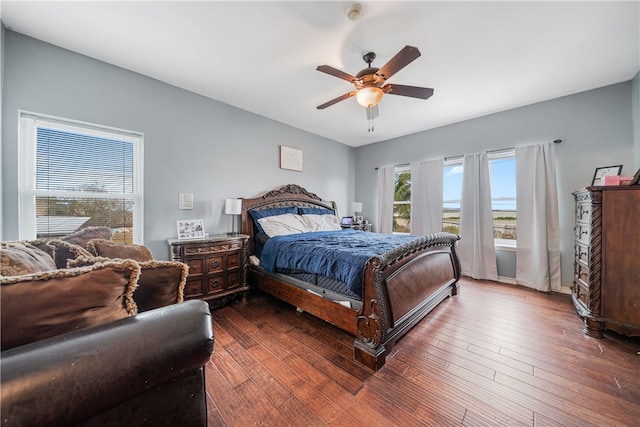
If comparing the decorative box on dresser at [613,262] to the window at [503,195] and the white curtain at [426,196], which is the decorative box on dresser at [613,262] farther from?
the white curtain at [426,196]

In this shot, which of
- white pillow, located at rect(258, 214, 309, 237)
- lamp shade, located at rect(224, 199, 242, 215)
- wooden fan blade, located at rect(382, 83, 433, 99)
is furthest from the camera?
white pillow, located at rect(258, 214, 309, 237)

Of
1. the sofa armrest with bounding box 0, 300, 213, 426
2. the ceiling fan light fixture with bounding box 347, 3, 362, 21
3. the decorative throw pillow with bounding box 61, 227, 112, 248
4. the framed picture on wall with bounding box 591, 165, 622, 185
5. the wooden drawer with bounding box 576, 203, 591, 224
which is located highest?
the ceiling fan light fixture with bounding box 347, 3, 362, 21

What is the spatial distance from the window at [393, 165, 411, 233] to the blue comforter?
2.40 meters

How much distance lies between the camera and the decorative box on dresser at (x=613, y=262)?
1960 millimetres

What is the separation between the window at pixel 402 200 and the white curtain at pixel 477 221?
1.03m

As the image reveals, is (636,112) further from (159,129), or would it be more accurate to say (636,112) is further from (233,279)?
(159,129)

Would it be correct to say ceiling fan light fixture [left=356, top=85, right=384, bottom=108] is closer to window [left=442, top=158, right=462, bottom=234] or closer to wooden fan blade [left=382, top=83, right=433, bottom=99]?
wooden fan blade [left=382, top=83, right=433, bottom=99]

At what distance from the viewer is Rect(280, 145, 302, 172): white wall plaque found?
13.1 ft

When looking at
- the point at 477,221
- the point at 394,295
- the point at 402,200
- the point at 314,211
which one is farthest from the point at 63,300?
the point at 402,200

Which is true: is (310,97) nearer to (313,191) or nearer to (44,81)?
(313,191)

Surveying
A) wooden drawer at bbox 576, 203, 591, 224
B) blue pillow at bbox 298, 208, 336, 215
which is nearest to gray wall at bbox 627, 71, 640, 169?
wooden drawer at bbox 576, 203, 591, 224

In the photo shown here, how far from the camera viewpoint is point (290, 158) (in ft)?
13.5

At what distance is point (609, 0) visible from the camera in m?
1.68

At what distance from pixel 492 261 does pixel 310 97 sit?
147 inches
